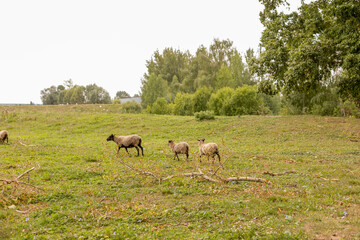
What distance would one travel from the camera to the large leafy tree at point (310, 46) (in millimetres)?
15258

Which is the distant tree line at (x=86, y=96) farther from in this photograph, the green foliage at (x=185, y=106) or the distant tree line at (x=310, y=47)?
the distant tree line at (x=310, y=47)

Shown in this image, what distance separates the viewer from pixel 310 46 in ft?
52.7

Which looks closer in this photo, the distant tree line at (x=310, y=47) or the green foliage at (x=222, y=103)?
the distant tree line at (x=310, y=47)

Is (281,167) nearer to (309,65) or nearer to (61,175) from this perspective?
(309,65)

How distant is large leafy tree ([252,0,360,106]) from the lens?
15258 mm

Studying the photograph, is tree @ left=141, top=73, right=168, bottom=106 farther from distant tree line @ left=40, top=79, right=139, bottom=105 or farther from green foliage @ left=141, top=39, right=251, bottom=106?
distant tree line @ left=40, top=79, right=139, bottom=105

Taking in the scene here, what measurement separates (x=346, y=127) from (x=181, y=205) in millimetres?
21575

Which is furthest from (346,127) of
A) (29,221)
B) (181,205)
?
(29,221)

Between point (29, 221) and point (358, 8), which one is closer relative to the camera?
point (29, 221)

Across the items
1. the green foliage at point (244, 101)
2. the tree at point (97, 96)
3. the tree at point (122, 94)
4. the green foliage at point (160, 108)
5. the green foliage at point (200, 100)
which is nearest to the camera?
the green foliage at point (244, 101)

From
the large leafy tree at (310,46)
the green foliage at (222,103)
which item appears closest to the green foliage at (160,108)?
the green foliage at (222,103)

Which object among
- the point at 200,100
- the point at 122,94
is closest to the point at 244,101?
the point at 200,100

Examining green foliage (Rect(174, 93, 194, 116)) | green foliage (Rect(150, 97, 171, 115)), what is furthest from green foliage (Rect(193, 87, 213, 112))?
green foliage (Rect(150, 97, 171, 115))

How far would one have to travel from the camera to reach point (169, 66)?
73.0 meters
